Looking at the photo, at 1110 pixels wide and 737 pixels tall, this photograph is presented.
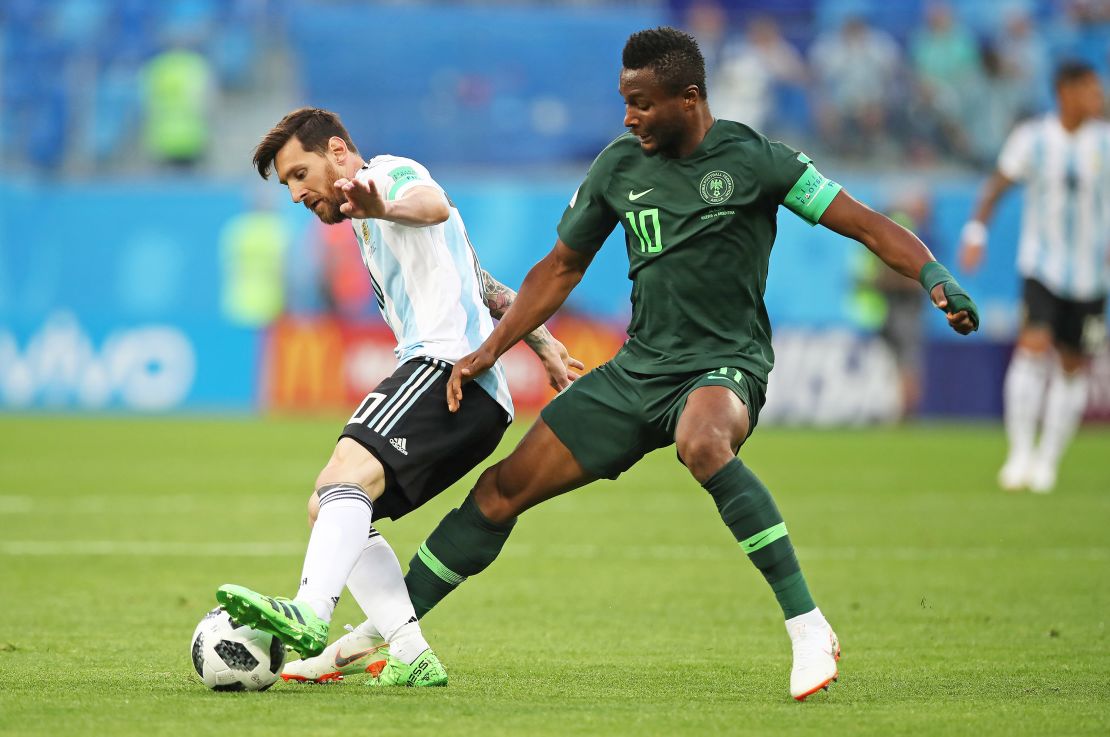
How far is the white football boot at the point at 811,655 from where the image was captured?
501cm

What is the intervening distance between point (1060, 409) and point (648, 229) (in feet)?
25.5

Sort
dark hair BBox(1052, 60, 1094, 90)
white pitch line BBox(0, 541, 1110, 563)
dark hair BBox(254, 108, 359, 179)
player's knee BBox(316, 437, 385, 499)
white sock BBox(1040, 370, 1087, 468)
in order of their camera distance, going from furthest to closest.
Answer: white sock BBox(1040, 370, 1087, 468)
dark hair BBox(1052, 60, 1094, 90)
white pitch line BBox(0, 541, 1110, 563)
dark hair BBox(254, 108, 359, 179)
player's knee BBox(316, 437, 385, 499)

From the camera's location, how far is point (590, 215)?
5.67 meters

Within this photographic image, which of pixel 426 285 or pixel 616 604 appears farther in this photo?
pixel 616 604

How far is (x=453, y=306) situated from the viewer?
224 inches

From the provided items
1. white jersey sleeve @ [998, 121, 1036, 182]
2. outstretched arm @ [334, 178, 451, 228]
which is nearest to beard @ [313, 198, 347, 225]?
outstretched arm @ [334, 178, 451, 228]

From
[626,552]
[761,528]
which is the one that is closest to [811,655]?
[761,528]

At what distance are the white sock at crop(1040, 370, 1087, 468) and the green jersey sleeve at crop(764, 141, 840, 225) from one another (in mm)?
7645

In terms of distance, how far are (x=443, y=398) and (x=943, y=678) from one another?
187 centimetres

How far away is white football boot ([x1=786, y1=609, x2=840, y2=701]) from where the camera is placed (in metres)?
5.01

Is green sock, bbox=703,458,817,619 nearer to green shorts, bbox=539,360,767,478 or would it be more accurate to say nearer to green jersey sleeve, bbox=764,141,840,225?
green shorts, bbox=539,360,767,478

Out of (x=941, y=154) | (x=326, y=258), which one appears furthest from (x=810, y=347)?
(x=326, y=258)

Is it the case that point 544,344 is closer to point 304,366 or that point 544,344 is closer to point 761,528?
point 761,528

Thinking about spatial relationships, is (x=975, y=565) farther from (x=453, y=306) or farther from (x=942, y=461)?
(x=942, y=461)
